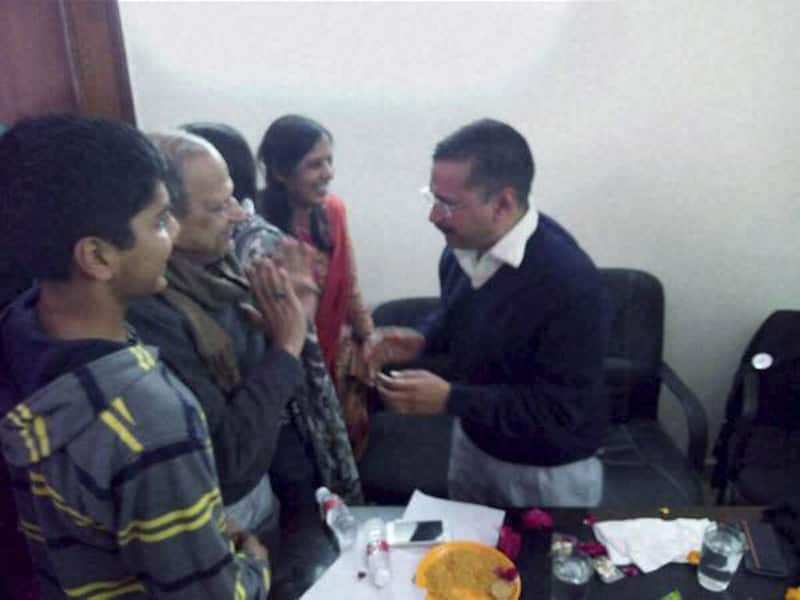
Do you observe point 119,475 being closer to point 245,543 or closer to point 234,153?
point 245,543

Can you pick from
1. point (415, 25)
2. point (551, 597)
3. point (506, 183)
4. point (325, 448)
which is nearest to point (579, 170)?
point (415, 25)

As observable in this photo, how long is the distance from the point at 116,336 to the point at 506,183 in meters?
0.93

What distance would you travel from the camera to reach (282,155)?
2021 millimetres

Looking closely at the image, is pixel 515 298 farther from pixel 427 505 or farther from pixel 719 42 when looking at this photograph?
pixel 719 42

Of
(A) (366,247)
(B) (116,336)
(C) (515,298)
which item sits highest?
(B) (116,336)

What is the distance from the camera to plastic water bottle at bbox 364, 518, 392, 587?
1.19m

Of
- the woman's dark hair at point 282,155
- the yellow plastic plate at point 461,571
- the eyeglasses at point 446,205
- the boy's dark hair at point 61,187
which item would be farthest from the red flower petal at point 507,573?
the woman's dark hair at point 282,155

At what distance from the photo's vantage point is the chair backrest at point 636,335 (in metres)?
2.49

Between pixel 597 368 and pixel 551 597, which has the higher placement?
pixel 597 368

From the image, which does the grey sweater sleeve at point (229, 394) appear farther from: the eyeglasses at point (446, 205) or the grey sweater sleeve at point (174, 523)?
the eyeglasses at point (446, 205)

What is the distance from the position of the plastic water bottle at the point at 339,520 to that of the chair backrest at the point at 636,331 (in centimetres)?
149

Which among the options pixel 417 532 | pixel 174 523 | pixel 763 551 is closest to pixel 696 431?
pixel 763 551

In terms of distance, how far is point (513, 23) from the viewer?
7.59 ft

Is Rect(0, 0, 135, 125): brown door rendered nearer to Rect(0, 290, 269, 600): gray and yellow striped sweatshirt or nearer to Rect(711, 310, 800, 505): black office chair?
Rect(0, 290, 269, 600): gray and yellow striped sweatshirt
